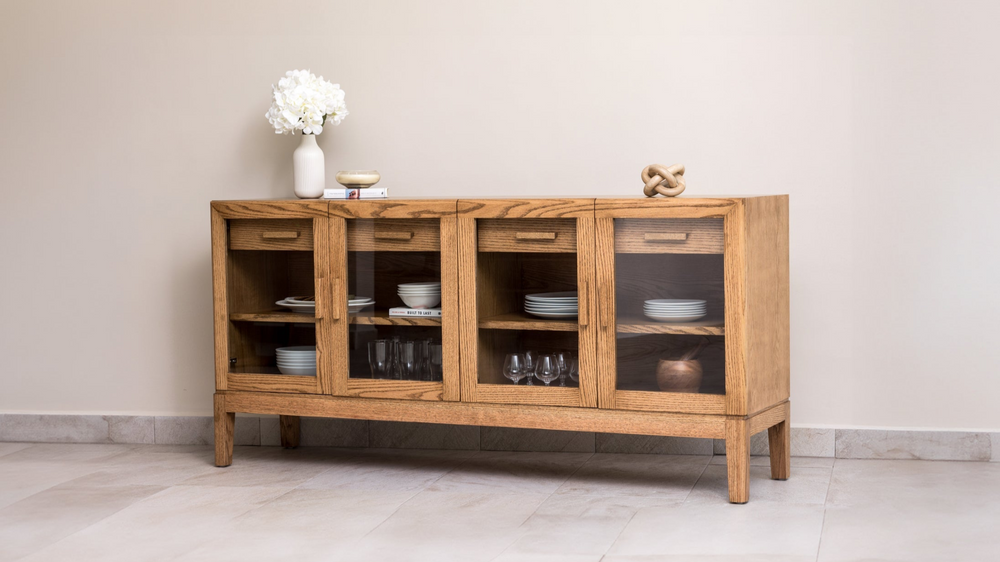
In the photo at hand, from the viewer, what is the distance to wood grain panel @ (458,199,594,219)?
310 centimetres

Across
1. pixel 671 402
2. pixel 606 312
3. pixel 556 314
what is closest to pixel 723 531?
pixel 671 402

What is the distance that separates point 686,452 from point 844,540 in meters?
1.04

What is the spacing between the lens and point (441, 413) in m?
3.30

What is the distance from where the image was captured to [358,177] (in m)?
3.50

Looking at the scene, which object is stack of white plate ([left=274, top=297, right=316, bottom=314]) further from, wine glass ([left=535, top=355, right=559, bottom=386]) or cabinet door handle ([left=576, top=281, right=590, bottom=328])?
cabinet door handle ([left=576, top=281, right=590, bottom=328])

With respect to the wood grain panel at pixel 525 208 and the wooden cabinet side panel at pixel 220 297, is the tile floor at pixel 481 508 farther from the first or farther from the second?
the wood grain panel at pixel 525 208

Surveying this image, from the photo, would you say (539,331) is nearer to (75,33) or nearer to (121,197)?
(121,197)

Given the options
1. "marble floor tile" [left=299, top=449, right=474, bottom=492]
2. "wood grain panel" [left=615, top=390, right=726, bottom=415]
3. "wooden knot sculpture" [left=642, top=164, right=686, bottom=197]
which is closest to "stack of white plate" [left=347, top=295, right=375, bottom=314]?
"marble floor tile" [left=299, top=449, right=474, bottom=492]

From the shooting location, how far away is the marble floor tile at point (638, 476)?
319cm

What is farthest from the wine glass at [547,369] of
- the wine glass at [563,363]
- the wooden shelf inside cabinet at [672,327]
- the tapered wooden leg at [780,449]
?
the tapered wooden leg at [780,449]

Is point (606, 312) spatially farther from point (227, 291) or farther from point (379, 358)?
point (227, 291)

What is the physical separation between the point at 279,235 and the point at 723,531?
1.69 m

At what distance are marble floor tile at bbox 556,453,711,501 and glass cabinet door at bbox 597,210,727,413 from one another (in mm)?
285

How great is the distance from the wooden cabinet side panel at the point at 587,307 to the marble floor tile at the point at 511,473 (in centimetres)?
35
